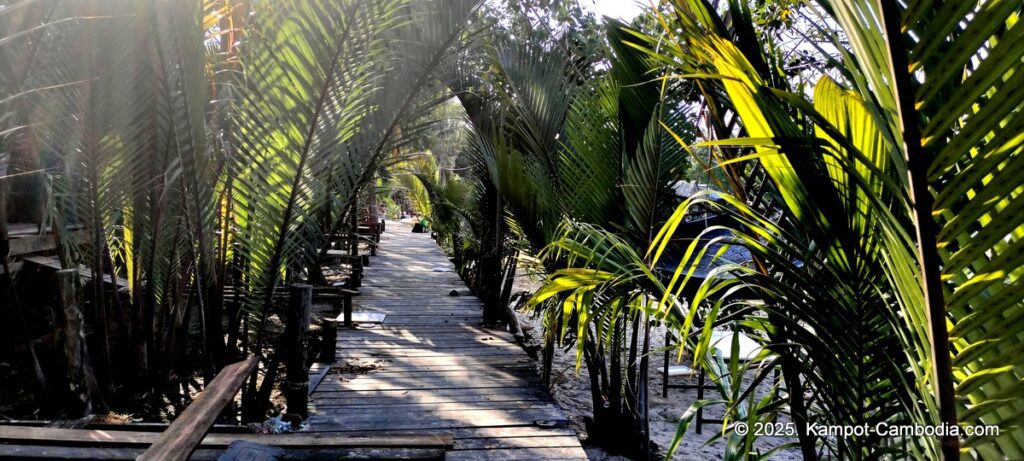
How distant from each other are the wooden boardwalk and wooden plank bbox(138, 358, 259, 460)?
123 cm

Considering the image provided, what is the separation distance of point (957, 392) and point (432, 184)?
9.99 meters

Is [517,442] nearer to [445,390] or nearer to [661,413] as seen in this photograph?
[445,390]

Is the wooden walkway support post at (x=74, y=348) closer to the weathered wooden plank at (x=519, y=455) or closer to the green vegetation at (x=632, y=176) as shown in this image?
the green vegetation at (x=632, y=176)

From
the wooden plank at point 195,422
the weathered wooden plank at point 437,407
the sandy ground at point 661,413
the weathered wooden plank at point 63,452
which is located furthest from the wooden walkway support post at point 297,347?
the sandy ground at point 661,413

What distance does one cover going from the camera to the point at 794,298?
3.90 ft

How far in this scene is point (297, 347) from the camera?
3236 millimetres

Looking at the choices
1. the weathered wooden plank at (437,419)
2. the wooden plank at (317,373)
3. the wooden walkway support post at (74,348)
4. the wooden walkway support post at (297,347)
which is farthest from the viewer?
the wooden plank at (317,373)

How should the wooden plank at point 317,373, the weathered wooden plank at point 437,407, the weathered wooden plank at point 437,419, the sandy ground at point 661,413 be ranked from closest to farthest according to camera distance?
the weathered wooden plank at point 437,419, the weathered wooden plank at point 437,407, the wooden plank at point 317,373, the sandy ground at point 661,413

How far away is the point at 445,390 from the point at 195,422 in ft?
7.64

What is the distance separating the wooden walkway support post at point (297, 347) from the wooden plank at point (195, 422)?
878mm

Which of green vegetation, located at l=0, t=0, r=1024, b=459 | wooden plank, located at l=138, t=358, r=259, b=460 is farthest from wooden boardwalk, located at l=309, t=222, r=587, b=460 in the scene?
wooden plank, located at l=138, t=358, r=259, b=460

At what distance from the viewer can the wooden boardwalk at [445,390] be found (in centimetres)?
325

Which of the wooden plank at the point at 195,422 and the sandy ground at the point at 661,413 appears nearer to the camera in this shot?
the wooden plank at the point at 195,422

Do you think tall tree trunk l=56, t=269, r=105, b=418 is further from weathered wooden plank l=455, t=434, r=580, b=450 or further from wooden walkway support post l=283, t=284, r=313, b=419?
weathered wooden plank l=455, t=434, r=580, b=450
